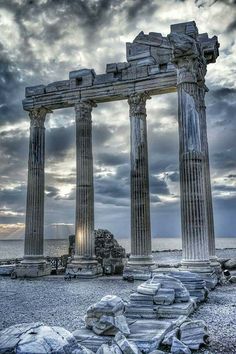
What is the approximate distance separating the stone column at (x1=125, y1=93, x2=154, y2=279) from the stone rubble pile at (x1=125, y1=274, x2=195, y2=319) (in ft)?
29.0

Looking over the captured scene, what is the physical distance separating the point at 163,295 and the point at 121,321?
2.66 meters

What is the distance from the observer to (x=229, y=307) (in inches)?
462

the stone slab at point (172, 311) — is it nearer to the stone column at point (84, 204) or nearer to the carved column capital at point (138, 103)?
the stone column at point (84, 204)

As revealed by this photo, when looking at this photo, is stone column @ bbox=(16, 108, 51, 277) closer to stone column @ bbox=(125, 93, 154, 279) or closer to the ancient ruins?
the ancient ruins

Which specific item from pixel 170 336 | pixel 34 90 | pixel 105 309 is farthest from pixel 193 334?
pixel 34 90

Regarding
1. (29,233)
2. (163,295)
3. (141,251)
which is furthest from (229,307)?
(29,233)

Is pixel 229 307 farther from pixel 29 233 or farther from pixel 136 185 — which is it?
pixel 29 233

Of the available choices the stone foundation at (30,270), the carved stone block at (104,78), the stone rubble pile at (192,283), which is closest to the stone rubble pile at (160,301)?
the stone rubble pile at (192,283)

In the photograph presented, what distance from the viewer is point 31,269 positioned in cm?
2286

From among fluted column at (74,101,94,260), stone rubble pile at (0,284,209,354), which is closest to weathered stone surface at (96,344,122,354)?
stone rubble pile at (0,284,209,354)

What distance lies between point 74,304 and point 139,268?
7606 millimetres

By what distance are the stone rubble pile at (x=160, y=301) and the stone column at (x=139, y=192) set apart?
8.83m

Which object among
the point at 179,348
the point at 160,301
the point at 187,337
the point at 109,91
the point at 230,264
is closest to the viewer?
the point at 179,348

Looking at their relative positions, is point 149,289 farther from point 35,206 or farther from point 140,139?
point 35,206
